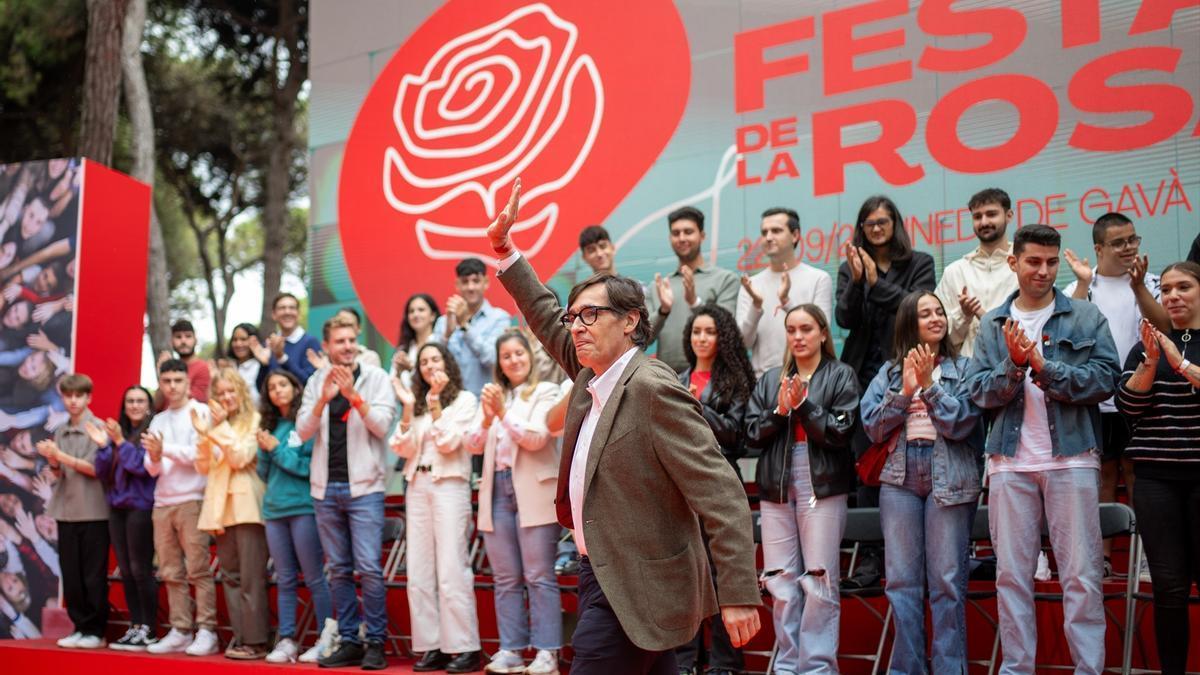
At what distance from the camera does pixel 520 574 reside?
568cm

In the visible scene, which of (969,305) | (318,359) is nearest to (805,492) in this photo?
(969,305)

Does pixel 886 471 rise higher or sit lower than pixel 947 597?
higher

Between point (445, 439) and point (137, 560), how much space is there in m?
2.44

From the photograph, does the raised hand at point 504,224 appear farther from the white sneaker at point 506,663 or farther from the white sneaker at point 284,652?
the white sneaker at point 284,652

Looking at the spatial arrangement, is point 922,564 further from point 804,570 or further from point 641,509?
point 641,509

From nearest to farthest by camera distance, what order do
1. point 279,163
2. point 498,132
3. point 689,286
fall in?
point 689,286 → point 498,132 → point 279,163

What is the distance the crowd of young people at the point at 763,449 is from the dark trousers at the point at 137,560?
0.05 feet

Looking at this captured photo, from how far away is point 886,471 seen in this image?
4805mm

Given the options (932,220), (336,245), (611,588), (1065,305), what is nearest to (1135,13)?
(932,220)

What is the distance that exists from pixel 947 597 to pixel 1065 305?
126cm

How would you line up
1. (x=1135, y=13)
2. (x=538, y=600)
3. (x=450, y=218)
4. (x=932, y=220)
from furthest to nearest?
(x=450, y=218) → (x=932, y=220) → (x=1135, y=13) → (x=538, y=600)

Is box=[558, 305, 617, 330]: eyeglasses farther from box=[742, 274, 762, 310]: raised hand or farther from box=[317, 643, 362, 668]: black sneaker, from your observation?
box=[317, 643, 362, 668]: black sneaker

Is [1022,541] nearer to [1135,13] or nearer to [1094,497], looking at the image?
[1094,497]

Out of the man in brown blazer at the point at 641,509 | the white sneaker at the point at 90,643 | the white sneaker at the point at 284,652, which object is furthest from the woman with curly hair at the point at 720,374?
the white sneaker at the point at 90,643
